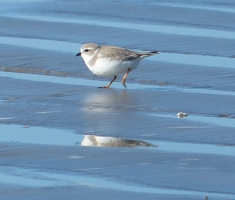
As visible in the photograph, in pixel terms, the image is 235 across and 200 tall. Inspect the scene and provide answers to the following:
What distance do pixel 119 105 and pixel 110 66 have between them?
0.93 metres

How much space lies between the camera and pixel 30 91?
10.4m

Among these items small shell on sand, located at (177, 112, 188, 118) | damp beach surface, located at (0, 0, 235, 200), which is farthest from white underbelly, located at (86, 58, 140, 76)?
small shell on sand, located at (177, 112, 188, 118)

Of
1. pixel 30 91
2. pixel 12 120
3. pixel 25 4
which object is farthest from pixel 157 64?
pixel 25 4

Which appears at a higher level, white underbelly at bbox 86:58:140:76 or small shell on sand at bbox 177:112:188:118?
white underbelly at bbox 86:58:140:76

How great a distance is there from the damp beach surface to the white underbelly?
0.69ft

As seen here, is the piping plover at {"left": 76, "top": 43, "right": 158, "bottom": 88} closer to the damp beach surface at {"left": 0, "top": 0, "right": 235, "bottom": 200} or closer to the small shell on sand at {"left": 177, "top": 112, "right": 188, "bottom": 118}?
the damp beach surface at {"left": 0, "top": 0, "right": 235, "bottom": 200}

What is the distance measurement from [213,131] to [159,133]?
19.3 inches

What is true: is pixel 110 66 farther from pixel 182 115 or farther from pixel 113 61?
pixel 182 115

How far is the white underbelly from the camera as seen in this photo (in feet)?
34.8

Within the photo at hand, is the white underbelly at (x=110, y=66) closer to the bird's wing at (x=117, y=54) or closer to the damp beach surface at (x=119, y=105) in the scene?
the bird's wing at (x=117, y=54)

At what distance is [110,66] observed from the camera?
10617mm

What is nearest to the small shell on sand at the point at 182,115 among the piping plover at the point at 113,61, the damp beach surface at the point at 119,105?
the damp beach surface at the point at 119,105

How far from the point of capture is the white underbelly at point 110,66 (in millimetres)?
10602

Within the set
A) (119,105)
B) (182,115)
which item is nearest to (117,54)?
(119,105)
